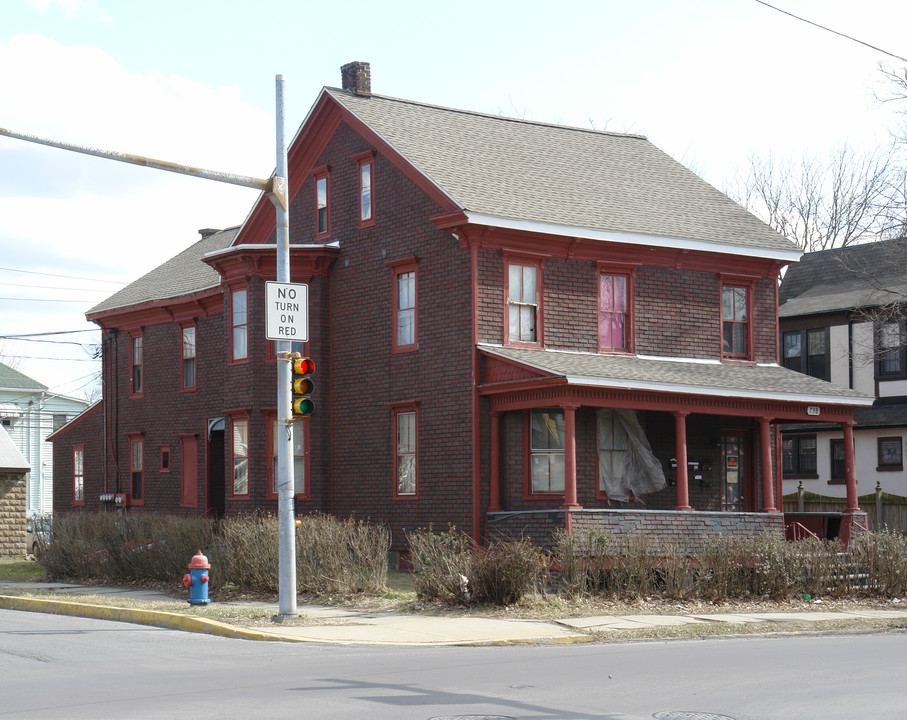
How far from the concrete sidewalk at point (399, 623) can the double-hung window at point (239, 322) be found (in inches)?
371

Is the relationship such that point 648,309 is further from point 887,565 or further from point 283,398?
point 283,398

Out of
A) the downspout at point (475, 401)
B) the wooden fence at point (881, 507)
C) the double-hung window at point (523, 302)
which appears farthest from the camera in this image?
the wooden fence at point (881, 507)

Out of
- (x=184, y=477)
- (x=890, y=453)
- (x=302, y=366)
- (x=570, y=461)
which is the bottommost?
(x=184, y=477)

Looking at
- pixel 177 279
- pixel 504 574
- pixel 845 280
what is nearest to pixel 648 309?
pixel 504 574

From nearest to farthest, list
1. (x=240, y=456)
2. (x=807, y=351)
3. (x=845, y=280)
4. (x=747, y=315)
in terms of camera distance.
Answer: (x=747, y=315), (x=240, y=456), (x=807, y=351), (x=845, y=280)

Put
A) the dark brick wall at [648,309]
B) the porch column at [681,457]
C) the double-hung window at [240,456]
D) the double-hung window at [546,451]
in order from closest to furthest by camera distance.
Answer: the porch column at [681,457] → the double-hung window at [546,451] → the dark brick wall at [648,309] → the double-hung window at [240,456]

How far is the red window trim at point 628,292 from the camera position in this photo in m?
25.9

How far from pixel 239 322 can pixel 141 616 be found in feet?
40.2

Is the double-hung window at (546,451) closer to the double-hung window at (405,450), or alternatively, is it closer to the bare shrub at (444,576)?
the double-hung window at (405,450)

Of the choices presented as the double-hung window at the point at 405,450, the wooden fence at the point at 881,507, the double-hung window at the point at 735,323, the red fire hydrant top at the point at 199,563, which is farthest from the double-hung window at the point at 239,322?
the wooden fence at the point at 881,507

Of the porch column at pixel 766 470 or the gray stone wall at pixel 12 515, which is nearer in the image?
the porch column at pixel 766 470

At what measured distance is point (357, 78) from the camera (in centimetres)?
2867

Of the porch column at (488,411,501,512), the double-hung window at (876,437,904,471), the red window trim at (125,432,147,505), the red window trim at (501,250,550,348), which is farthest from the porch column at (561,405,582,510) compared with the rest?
the double-hung window at (876,437,904,471)

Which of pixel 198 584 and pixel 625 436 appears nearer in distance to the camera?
pixel 198 584
